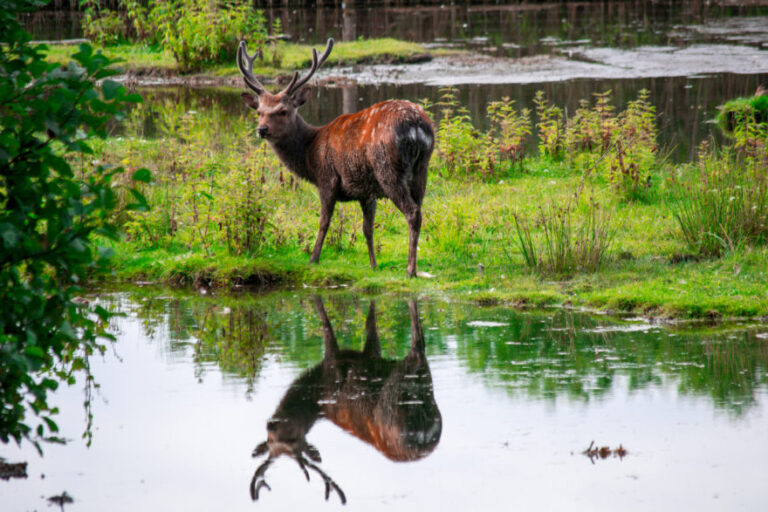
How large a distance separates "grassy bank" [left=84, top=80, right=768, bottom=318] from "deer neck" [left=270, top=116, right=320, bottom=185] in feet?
1.53

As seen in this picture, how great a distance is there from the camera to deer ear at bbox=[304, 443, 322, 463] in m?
5.93

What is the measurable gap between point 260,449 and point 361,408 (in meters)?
0.86

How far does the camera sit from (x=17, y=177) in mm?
4379

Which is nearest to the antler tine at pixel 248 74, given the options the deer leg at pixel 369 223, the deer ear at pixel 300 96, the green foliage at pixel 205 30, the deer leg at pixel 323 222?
the deer ear at pixel 300 96

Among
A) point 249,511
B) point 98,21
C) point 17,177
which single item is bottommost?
point 249,511

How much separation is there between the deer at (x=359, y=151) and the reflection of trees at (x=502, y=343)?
1.19m

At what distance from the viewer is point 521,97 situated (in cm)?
2125

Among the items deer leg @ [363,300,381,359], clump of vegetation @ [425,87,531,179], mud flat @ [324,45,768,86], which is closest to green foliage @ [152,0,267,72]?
mud flat @ [324,45,768,86]

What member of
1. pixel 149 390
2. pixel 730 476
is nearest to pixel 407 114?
pixel 149 390

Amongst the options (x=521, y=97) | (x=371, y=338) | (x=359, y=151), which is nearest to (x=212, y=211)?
(x=359, y=151)

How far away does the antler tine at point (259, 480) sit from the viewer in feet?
18.1

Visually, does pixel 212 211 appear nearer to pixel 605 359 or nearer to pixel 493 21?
pixel 605 359

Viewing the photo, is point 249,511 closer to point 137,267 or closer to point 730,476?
point 730,476

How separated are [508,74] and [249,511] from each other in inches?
803
